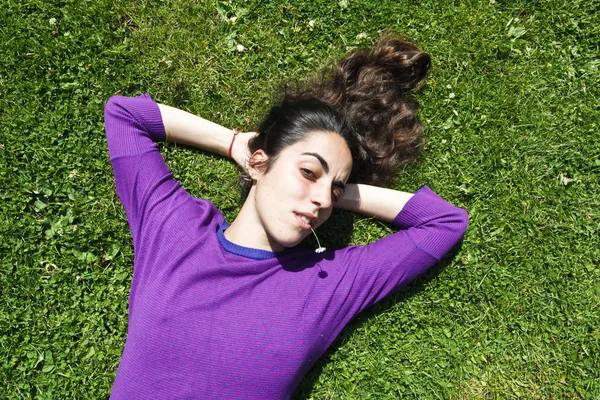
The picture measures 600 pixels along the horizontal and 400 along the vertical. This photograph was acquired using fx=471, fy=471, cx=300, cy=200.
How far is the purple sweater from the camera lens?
348 centimetres

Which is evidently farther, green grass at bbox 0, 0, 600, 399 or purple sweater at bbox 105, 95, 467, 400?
green grass at bbox 0, 0, 600, 399

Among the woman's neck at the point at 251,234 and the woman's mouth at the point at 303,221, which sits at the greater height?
the woman's mouth at the point at 303,221

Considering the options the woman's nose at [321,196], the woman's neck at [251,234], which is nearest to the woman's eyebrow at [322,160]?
the woman's nose at [321,196]

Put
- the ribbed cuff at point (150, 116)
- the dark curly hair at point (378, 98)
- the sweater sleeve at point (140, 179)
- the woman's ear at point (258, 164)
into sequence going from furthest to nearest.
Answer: the dark curly hair at point (378, 98), the ribbed cuff at point (150, 116), the sweater sleeve at point (140, 179), the woman's ear at point (258, 164)

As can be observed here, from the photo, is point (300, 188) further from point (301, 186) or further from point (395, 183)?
point (395, 183)

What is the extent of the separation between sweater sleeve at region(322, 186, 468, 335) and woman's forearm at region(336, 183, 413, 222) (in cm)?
→ 15

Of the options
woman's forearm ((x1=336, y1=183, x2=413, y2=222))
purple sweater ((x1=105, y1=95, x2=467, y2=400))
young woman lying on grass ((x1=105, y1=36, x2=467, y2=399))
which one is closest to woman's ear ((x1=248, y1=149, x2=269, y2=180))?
young woman lying on grass ((x1=105, y1=36, x2=467, y2=399))

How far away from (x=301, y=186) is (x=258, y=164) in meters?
0.49

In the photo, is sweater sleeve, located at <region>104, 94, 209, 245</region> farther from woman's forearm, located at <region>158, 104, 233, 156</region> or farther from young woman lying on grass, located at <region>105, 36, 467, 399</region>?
woman's forearm, located at <region>158, 104, 233, 156</region>

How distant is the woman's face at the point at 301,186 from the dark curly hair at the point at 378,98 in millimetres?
666

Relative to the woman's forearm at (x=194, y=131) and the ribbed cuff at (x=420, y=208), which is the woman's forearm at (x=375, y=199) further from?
the woman's forearm at (x=194, y=131)

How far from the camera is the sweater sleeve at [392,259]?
3.85m

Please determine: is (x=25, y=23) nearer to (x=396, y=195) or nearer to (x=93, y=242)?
(x=93, y=242)

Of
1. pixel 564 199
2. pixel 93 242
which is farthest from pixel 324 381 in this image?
pixel 564 199
